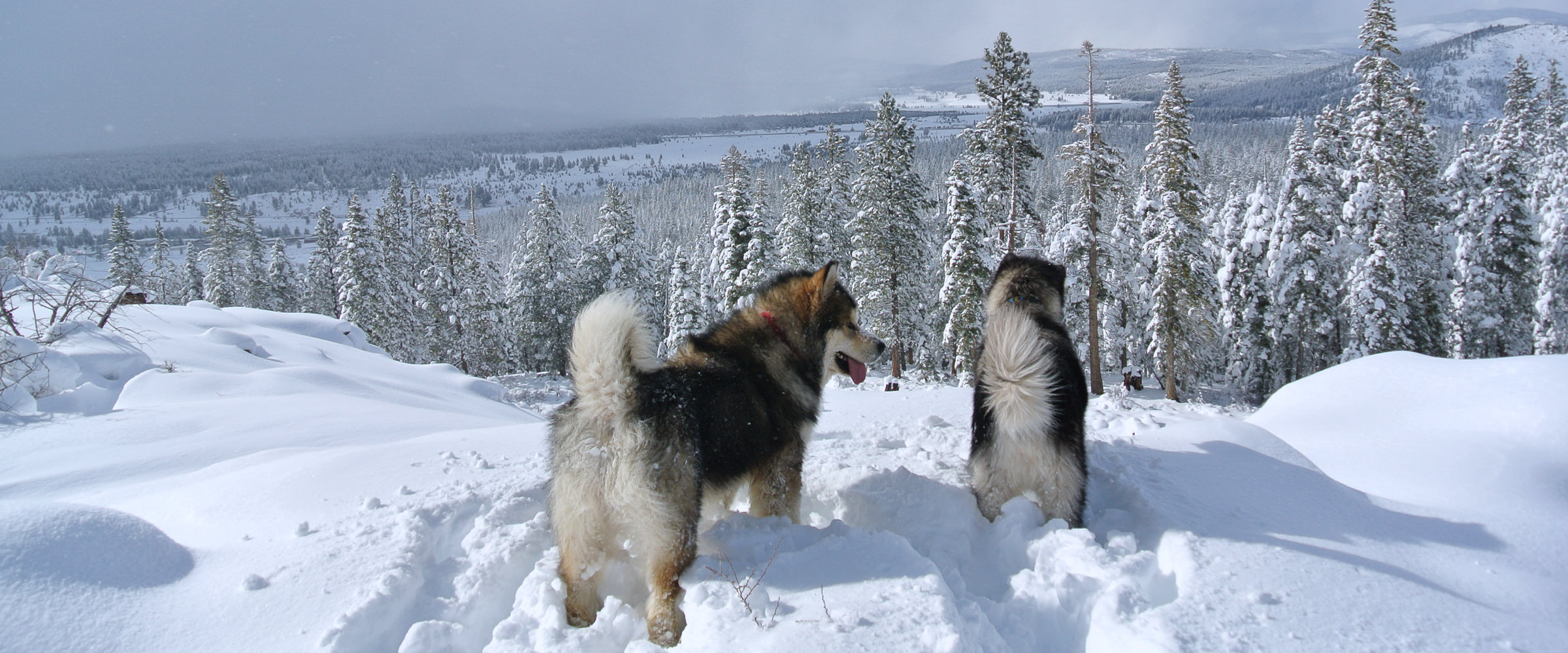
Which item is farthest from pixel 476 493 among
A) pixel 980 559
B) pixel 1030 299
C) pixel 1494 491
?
pixel 1494 491

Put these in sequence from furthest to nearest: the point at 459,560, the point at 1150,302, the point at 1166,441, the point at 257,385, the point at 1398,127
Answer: the point at 1150,302
the point at 1398,127
the point at 257,385
the point at 1166,441
the point at 459,560

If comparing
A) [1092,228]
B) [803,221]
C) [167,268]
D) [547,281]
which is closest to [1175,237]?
[1092,228]

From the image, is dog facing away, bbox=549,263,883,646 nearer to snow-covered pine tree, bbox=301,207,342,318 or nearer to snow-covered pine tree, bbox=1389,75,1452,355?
snow-covered pine tree, bbox=1389,75,1452,355

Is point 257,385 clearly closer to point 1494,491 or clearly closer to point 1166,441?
point 1166,441

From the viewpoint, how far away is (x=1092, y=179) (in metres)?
22.4

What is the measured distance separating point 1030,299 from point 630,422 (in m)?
3.25

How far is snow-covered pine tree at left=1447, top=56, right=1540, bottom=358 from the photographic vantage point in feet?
86.0

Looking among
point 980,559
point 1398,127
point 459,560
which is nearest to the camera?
point 459,560

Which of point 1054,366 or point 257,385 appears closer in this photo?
point 1054,366

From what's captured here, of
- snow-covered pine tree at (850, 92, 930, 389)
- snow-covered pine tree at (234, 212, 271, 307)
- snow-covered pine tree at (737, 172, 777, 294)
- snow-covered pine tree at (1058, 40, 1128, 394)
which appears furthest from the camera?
snow-covered pine tree at (234, 212, 271, 307)

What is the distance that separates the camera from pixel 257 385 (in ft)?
30.2

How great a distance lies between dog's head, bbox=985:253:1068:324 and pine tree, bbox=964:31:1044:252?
736 inches

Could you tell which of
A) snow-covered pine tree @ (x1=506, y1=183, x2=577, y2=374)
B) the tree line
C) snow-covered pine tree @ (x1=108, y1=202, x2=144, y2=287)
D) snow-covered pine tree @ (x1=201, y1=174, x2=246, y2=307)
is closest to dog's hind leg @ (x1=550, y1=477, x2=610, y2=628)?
the tree line

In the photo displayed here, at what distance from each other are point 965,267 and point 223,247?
46177 millimetres
